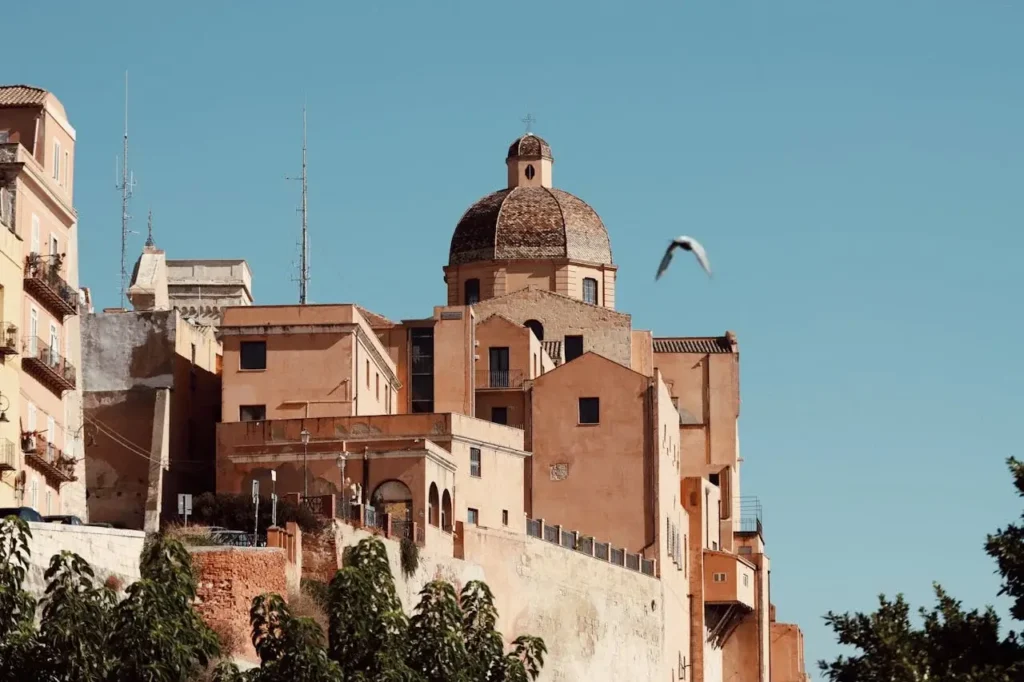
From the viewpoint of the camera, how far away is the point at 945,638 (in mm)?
43719

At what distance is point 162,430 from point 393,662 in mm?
24009

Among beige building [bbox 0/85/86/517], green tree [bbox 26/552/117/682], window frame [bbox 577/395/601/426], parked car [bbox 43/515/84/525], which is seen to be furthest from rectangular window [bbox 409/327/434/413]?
green tree [bbox 26/552/117/682]

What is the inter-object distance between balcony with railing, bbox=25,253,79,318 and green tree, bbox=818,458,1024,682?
24950 mm

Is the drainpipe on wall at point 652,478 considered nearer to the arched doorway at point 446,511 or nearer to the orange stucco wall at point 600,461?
the orange stucco wall at point 600,461

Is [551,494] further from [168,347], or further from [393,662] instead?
[393,662]

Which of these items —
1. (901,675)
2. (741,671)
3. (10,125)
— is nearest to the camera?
(901,675)

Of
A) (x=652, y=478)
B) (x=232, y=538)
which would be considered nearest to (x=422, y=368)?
(x=652, y=478)

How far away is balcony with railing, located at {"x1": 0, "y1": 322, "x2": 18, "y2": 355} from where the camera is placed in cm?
6019

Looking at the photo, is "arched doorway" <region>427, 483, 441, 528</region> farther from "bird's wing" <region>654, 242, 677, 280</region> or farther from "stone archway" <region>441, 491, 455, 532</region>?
"bird's wing" <region>654, 242, 677, 280</region>

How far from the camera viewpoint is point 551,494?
8012 centimetres

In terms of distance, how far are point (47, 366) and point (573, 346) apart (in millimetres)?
30364

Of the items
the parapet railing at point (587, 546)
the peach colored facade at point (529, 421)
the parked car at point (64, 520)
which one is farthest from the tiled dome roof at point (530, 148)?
the parked car at point (64, 520)

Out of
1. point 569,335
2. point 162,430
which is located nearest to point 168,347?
point 162,430

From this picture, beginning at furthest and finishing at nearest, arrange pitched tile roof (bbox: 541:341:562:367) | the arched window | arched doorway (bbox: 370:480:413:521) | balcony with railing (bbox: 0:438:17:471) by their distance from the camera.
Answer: the arched window → pitched tile roof (bbox: 541:341:562:367) → arched doorway (bbox: 370:480:413:521) → balcony with railing (bbox: 0:438:17:471)
